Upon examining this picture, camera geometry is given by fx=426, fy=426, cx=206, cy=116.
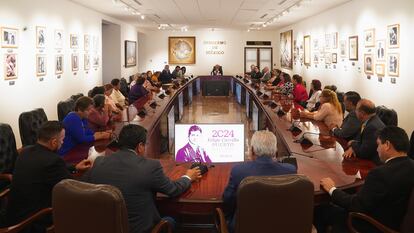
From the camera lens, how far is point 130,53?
16734 millimetres

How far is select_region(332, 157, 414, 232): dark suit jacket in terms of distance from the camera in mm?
2402

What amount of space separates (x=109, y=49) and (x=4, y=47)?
8160 mm

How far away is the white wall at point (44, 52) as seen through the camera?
22.5ft

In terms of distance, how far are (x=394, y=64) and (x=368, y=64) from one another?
1.27 meters

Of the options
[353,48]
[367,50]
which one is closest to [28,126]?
[367,50]

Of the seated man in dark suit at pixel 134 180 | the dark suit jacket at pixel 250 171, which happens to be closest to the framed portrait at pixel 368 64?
the dark suit jacket at pixel 250 171

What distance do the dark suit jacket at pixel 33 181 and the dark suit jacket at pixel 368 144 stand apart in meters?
2.33

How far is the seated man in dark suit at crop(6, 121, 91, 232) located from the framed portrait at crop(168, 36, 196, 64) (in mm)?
18505

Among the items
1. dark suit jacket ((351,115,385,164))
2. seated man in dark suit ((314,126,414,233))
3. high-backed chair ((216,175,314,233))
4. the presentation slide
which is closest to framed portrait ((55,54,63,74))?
the presentation slide

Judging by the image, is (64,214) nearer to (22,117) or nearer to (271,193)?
(271,193)

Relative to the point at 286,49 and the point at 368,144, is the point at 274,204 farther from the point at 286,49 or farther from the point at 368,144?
the point at 286,49

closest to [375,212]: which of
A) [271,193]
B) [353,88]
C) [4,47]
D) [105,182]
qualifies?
[271,193]

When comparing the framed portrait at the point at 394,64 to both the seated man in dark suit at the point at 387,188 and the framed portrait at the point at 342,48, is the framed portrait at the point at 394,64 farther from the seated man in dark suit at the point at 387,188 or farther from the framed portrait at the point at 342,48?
the seated man in dark suit at the point at 387,188

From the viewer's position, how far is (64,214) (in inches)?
82.4
